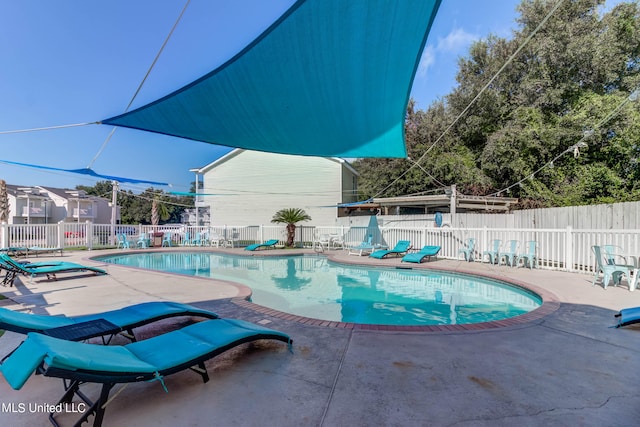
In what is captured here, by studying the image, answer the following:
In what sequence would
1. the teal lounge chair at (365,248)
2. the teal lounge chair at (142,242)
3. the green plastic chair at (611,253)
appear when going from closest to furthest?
1. the green plastic chair at (611,253)
2. the teal lounge chair at (365,248)
3. the teal lounge chair at (142,242)

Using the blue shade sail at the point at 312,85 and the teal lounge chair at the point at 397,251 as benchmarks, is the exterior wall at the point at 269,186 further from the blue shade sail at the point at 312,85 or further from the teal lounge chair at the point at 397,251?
the blue shade sail at the point at 312,85

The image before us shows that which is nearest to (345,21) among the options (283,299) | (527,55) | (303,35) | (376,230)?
(303,35)

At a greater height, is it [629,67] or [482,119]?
[629,67]

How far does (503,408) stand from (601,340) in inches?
92.8

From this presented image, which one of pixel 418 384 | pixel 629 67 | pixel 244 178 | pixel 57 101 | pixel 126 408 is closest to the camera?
pixel 126 408

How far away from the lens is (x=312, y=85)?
4.63m

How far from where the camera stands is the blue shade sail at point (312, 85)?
372cm

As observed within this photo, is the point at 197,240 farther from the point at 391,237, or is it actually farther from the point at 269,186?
the point at 391,237

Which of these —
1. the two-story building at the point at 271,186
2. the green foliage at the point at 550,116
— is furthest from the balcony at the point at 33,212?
the green foliage at the point at 550,116

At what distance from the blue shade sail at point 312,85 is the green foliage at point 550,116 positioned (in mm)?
10661

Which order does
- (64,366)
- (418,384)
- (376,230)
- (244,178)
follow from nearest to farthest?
(64,366), (418,384), (376,230), (244,178)

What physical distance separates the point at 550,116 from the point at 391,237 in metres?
12.6

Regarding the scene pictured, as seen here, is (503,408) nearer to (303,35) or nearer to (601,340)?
(601,340)

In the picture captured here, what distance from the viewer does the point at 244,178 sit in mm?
22750
